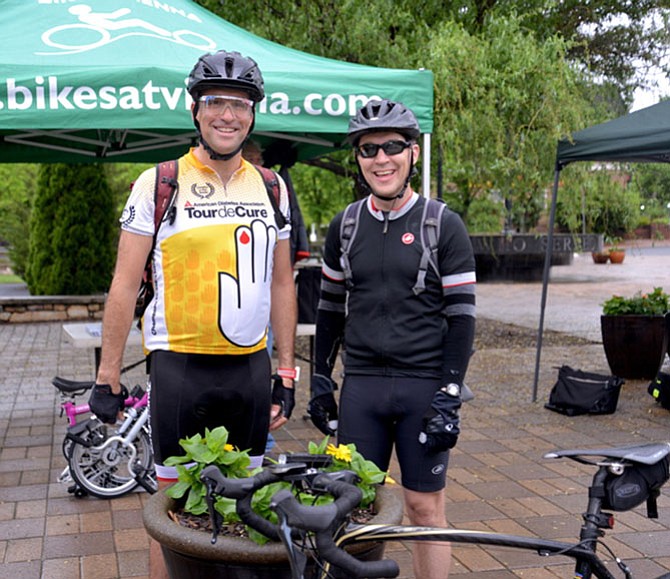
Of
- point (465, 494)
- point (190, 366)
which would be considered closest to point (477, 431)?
point (465, 494)

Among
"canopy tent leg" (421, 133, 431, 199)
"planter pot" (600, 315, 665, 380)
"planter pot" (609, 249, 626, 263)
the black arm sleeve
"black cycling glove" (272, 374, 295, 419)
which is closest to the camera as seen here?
the black arm sleeve

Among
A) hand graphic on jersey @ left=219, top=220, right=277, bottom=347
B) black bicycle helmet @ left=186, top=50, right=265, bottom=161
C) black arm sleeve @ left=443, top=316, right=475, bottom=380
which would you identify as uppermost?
black bicycle helmet @ left=186, top=50, right=265, bottom=161

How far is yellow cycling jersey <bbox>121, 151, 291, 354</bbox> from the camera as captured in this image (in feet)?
9.43

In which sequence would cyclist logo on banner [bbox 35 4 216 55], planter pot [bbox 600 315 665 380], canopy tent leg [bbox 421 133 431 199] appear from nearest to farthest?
1. cyclist logo on banner [bbox 35 4 216 55]
2. canopy tent leg [bbox 421 133 431 199]
3. planter pot [bbox 600 315 665 380]

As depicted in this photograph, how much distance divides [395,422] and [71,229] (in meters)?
13.3

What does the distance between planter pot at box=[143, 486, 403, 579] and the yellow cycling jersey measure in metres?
0.80

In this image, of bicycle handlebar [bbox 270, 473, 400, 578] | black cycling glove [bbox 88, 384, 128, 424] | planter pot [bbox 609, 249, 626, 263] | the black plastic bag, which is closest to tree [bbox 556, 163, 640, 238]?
the black plastic bag

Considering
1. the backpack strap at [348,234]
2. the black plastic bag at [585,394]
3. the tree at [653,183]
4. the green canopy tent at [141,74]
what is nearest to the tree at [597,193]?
the tree at [653,183]

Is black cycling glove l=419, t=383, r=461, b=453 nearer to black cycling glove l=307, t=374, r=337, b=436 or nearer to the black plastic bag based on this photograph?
black cycling glove l=307, t=374, r=337, b=436

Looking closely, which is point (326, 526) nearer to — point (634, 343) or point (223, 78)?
point (223, 78)

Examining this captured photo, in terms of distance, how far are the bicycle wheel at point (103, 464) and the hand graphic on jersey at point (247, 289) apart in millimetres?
2440

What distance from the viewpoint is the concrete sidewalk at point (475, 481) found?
166 inches

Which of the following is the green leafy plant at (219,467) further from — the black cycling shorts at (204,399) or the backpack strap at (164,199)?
the backpack strap at (164,199)

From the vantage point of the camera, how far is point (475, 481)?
5.55 metres
